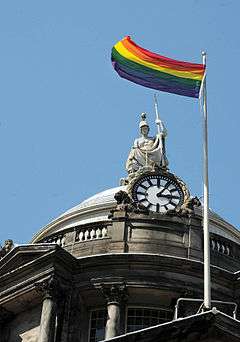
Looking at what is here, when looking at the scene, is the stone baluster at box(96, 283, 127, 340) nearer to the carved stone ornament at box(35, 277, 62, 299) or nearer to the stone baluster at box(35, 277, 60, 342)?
the carved stone ornament at box(35, 277, 62, 299)

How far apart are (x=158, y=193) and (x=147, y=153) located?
347 cm

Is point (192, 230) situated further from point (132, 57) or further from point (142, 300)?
point (132, 57)

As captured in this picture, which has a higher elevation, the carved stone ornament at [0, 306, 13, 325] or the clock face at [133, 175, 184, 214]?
the clock face at [133, 175, 184, 214]

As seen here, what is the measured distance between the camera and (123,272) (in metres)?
35.1

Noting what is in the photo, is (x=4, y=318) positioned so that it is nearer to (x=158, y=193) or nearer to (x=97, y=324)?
(x=97, y=324)

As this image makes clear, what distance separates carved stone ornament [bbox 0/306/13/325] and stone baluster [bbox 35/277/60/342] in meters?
2.00

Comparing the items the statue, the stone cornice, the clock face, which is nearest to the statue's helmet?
the statue

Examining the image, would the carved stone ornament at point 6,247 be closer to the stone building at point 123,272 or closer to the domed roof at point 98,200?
the stone building at point 123,272

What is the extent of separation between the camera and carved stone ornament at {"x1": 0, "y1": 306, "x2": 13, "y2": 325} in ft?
117

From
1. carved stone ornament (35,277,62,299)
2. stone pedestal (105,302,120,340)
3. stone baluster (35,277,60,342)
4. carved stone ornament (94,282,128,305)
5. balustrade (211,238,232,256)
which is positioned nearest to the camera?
stone baluster (35,277,60,342)

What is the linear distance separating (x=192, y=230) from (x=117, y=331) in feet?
17.7

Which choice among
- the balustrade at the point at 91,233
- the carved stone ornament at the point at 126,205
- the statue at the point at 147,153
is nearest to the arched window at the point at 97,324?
the balustrade at the point at 91,233

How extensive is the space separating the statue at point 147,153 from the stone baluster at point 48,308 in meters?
7.44

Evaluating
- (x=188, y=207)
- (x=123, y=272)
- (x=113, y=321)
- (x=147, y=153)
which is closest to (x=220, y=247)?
(x=188, y=207)
